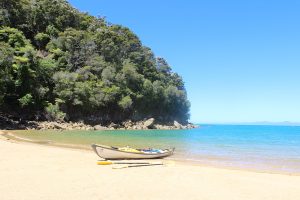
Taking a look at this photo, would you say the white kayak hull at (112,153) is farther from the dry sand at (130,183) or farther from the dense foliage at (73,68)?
the dense foliage at (73,68)

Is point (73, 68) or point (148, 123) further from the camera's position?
point (148, 123)

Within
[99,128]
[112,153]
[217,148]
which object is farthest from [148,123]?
[112,153]

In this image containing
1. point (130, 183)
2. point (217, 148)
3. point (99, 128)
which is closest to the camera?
point (130, 183)

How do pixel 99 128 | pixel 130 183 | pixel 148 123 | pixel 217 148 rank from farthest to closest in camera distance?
pixel 148 123 → pixel 99 128 → pixel 217 148 → pixel 130 183

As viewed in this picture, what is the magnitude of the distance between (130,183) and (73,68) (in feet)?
195

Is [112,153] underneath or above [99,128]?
underneath

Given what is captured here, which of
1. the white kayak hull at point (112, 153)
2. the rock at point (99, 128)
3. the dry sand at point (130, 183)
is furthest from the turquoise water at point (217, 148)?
the rock at point (99, 128)

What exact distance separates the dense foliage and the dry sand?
36.2m

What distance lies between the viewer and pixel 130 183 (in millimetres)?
12344

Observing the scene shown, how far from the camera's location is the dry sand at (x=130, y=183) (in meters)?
10.5

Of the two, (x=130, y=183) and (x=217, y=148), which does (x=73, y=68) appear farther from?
(x=130, y=183)

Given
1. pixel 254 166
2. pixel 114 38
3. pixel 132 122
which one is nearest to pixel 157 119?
pixel 132 122

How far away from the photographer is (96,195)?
1027 cm

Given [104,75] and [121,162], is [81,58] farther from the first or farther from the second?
[121,162]
